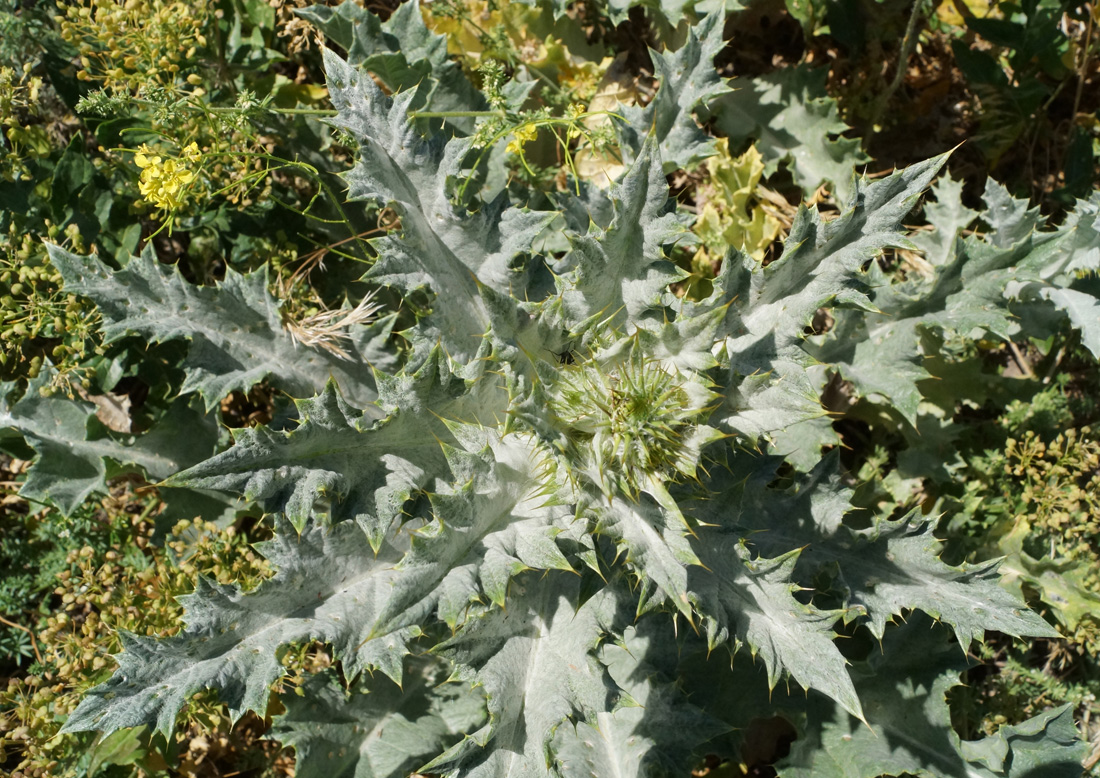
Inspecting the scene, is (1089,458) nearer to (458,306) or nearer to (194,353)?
(458,306)

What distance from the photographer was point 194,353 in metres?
2.96

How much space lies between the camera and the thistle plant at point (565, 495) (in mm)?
2371

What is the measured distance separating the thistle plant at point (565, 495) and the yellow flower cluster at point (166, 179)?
256 mm

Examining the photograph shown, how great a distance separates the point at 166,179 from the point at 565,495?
1.89m

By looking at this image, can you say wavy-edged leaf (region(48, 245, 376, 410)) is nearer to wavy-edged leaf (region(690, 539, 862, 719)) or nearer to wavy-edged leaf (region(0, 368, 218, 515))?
wavy-edged leaf (region(0, 368, 218, 515))

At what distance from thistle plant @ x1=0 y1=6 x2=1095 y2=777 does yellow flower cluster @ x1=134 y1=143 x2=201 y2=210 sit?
0.84 feet

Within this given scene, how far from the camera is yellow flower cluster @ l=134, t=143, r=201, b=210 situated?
3.05 metres

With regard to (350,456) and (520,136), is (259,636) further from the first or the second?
(520,136)

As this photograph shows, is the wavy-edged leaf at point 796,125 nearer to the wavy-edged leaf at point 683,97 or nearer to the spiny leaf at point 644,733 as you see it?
the wavy-edged leaf at point 683,97

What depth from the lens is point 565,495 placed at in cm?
262

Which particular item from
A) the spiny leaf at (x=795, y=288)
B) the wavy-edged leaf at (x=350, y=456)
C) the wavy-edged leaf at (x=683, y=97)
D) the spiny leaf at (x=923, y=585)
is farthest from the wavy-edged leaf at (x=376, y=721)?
the wavy-edged leaf at (x=683, y=97)

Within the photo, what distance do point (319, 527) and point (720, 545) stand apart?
50.7 inches

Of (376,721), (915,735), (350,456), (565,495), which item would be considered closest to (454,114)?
(350,456)

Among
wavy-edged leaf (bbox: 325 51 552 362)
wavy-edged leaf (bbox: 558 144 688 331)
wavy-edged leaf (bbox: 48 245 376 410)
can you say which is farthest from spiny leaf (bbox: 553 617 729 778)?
wavy-edged leaf (bbox: 48 245 376 410)
